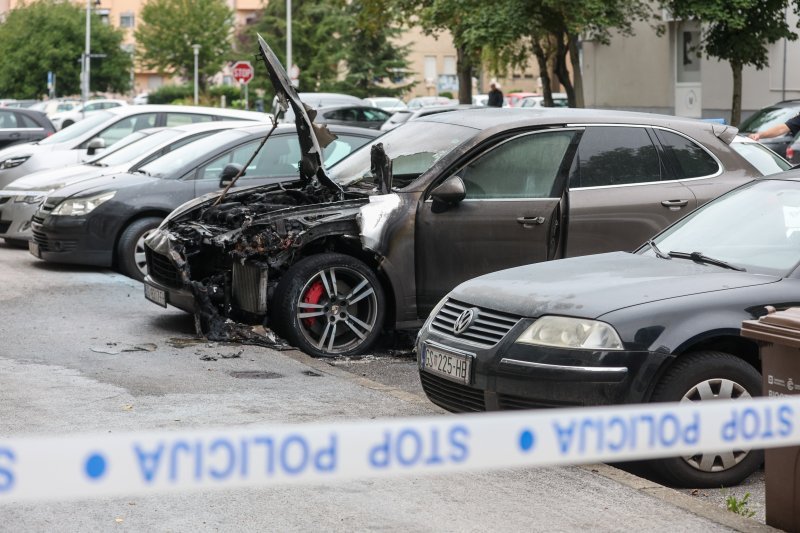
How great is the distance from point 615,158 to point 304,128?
→ 2256mm

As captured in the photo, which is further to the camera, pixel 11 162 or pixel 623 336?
pixel 11 162

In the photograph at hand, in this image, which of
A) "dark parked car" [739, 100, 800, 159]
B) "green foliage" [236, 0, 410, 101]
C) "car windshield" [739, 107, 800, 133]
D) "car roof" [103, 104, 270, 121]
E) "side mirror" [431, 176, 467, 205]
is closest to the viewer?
"side mirror" [431, 176, 467, 205]

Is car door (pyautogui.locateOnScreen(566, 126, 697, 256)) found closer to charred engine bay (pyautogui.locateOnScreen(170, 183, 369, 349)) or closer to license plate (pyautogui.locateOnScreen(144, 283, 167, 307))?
charred engine bay (pyautogui.locateOnScreen(170, 183, 369, 349))

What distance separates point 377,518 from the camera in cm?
503

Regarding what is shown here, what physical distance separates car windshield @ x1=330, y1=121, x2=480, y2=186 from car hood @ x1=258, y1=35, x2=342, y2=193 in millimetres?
222

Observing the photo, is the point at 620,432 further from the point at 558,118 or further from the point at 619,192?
the point at 558,118

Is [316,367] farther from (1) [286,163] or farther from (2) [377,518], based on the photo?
(1) [286,163]

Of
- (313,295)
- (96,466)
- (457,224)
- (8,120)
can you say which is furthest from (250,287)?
(8,120)

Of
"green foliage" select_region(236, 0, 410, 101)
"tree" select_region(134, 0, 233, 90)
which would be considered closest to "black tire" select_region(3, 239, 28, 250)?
"green foliage" select_region(236, 0, 410, 101)

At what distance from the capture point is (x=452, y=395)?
6.37 meters

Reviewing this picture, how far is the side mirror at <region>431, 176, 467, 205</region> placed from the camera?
8625 mm

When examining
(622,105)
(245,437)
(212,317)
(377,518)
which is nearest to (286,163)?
(212,317)

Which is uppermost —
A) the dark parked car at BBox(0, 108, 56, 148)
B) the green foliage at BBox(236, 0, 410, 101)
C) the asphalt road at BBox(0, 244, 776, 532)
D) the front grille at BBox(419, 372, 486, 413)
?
the green foliage at BBox(236, 0, 410, 101)

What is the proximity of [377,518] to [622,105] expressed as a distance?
3704cm
